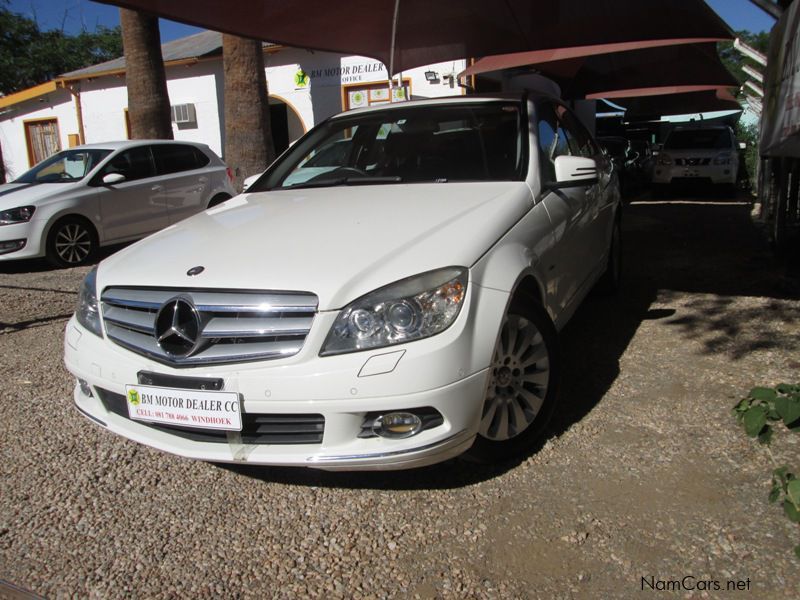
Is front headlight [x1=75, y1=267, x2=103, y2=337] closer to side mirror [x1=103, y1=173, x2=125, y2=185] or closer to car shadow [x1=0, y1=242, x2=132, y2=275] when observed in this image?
car shadow [x1=0, y1=242, x2=132, y2=275]

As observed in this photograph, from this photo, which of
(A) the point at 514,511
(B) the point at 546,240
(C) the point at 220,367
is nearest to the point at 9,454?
(C) the point at 220,367

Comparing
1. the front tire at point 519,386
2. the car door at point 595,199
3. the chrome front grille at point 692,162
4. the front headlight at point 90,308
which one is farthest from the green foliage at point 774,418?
the chrome front grille at point 692,162

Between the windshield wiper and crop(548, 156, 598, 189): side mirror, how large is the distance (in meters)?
0.86

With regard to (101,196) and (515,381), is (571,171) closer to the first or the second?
(515,381)

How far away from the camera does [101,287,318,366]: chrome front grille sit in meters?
Result: 2.43

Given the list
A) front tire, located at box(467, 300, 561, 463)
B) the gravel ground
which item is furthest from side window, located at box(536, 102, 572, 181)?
the gravel ground

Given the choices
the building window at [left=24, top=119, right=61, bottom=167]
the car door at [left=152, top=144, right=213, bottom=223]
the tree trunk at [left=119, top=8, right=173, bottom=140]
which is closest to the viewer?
the car door at [left=152, top=144, right=213, bottom=223]

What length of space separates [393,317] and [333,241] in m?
0.56

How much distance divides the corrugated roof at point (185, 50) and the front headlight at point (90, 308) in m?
14.2

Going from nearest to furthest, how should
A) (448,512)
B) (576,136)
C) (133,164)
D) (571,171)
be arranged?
(448,512)
(571,171)
(576,136)
(133,164)

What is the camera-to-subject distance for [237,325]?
249 centimetres

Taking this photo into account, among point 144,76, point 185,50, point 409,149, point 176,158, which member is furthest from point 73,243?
point 185,50

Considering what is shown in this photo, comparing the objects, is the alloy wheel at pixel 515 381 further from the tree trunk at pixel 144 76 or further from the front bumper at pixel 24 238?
the tree trunk at pixel 144 76

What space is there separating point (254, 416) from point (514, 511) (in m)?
1.08
